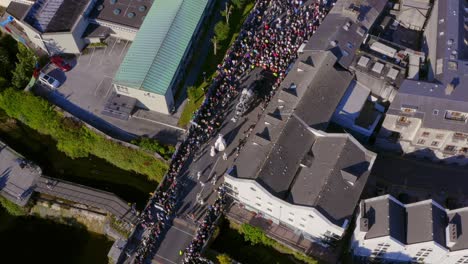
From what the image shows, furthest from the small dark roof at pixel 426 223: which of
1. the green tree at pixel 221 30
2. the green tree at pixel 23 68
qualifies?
the green tree at pixel 23 68

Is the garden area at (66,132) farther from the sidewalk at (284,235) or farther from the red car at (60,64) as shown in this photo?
the sidewalk at (284,235)

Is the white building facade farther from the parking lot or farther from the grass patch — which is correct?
the parking lot

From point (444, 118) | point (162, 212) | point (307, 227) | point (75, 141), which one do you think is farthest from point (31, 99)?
point (444, 118)

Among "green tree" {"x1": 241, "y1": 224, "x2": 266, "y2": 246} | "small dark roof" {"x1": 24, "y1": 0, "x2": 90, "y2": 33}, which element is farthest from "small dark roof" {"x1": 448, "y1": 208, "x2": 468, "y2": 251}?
"small dark roof" {"x1": 24, "y1": 0, "x2": 90, "y2": 33}

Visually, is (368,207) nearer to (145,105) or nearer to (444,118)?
(444,118)

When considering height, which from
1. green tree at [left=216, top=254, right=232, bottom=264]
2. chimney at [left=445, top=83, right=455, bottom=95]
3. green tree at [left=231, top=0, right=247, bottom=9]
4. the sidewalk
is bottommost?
green tree at [left=216, top=254, right=232, bottom=264]

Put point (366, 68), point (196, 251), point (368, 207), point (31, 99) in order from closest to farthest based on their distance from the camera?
point (368, 207) → point (196, 251) → point (366, 68) → point (31, 99)
